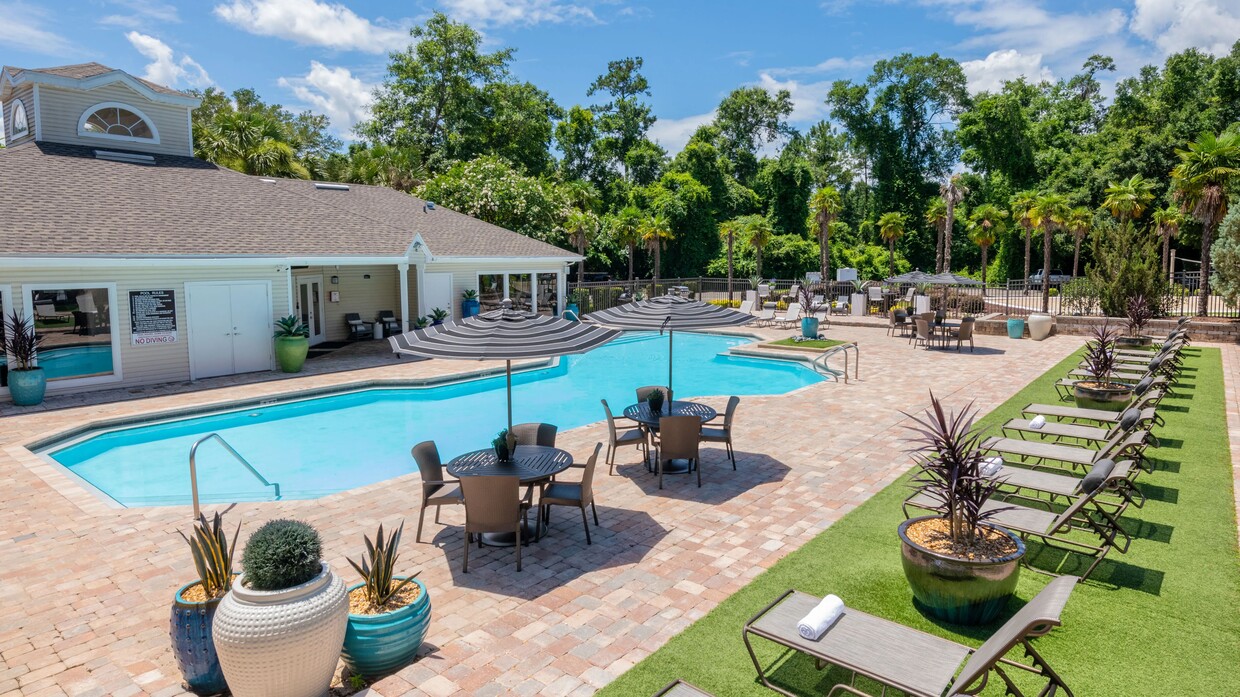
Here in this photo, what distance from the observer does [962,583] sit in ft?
16.5

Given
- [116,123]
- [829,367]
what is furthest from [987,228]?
[116,123]

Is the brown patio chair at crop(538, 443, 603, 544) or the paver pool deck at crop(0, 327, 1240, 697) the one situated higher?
the brown patio chair at crop(538, 443, 603, 544)

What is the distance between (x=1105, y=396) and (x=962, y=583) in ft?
27.9

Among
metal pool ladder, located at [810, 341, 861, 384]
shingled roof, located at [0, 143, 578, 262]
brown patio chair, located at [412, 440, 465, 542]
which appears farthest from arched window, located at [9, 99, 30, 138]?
metal pool ladder, located at [810, 341, 861, 384]

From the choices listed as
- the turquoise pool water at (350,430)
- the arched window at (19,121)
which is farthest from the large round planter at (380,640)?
the arched window at (19,121)

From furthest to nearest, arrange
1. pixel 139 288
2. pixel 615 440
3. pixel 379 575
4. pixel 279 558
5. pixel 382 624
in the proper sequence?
1. pixel 139 288
2. pixel 615 440
3. pixel 379 575
4. pixel 382 624
5. pixel 279 558

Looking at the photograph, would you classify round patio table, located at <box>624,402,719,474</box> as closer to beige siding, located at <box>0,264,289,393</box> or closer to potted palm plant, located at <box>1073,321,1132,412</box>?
potted palm plant, located at <box>1073,321,1132,412</box>

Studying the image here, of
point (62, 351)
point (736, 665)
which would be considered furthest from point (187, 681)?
point (62, 351)

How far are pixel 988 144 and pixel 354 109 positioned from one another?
45.8 meters

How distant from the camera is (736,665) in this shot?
4762 millimetres

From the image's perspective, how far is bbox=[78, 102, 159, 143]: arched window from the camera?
65.0 ft

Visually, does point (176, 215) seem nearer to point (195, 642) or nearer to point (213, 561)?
point (213, 561)

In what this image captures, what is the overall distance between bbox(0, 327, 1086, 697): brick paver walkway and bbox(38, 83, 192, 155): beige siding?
1214 cm

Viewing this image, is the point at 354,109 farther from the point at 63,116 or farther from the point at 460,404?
the point at 460,404
